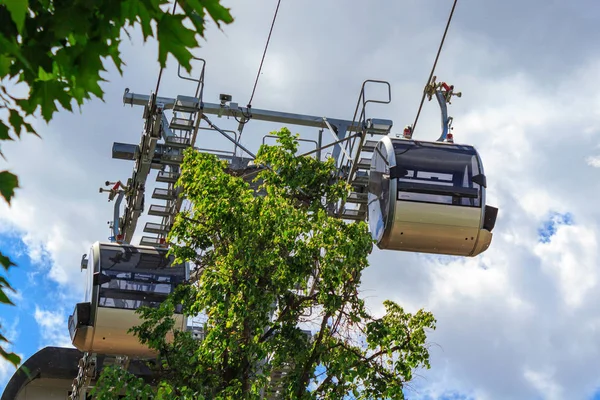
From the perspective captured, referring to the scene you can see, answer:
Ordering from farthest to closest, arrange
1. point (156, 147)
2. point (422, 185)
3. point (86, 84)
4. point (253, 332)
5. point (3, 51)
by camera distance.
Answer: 1. point (156, 147)
2. point (422, 185)
3. point (253, 332)
4. point (86, 84)
5. point (3, 51)

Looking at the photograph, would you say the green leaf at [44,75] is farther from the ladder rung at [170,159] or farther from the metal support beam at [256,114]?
the ladder rung at [170,159]

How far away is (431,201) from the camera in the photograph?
14148 millimetres

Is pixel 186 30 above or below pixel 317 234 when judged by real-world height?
below

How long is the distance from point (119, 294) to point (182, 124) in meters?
3.22

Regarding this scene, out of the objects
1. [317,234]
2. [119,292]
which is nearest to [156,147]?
[119,292]

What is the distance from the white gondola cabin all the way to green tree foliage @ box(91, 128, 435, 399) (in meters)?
1.57

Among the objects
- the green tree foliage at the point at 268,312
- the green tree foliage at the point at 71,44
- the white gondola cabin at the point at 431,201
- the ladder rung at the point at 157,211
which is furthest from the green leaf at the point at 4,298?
the ladder rung at the point at 157,211

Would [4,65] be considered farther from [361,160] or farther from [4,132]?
[361,160]

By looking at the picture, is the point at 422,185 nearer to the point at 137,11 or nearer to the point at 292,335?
the point at 292,335

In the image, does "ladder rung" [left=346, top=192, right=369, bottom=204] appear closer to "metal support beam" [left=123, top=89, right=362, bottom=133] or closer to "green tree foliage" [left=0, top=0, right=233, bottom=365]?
"metal support beam" [left=123, top=89, right=362, bottom=133]

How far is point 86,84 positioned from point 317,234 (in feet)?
29.6

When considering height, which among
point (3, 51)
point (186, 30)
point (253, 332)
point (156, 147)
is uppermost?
point (156, 147)

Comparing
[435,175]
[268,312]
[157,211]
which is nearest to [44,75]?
[268,312]

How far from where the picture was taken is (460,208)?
1423 centimetres
